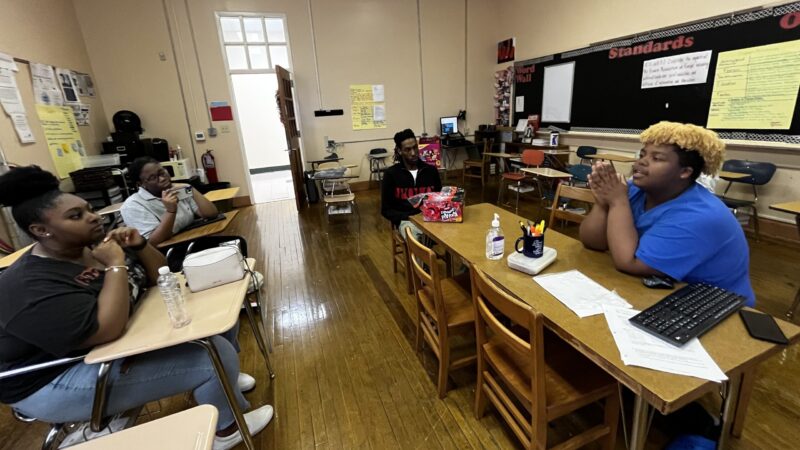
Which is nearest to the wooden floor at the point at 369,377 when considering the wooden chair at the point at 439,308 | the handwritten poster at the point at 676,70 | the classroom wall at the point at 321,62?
the wooden chair at the point at 439,308

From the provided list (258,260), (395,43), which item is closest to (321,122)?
(395,43)

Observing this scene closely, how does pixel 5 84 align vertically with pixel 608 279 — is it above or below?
above

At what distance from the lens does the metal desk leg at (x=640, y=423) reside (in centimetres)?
102

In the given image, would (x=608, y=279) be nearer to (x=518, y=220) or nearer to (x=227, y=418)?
(x=518, y=220)

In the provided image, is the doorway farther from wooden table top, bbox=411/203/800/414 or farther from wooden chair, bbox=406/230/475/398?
wooden table top, bbox=411/203/800/414

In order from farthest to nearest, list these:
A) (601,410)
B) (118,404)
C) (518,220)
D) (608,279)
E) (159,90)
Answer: (159,90)
(518,220)
(601,410)
(608,279)
(118,404)

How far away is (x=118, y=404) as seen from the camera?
1.27 metres

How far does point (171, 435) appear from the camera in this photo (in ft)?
2.75

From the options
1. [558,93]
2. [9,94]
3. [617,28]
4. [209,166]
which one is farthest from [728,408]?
[209,166]

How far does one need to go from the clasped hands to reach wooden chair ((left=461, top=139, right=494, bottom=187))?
201 inches

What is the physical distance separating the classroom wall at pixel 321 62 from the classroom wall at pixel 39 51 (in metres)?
0.36

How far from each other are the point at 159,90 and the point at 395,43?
3973 mm

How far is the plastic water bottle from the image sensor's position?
1.25 m

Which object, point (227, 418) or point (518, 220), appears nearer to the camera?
point (227, 418)
